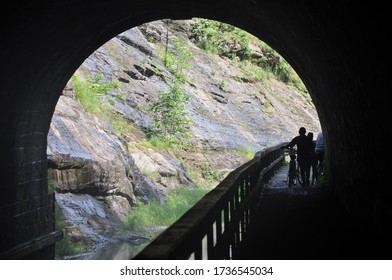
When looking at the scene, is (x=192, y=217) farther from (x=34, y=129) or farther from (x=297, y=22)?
(x=34, y=129)

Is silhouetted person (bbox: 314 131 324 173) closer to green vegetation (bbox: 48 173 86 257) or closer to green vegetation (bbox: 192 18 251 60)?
green vegetation (bbox: 48 173 86 257)

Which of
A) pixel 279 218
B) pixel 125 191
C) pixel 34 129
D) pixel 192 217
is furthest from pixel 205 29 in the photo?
pixel 192 217

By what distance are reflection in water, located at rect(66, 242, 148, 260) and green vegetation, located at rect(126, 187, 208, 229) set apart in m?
2.44

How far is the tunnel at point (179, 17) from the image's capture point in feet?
23.9

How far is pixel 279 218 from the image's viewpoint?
11453 mm

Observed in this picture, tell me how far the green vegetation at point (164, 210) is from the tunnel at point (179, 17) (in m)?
5.84

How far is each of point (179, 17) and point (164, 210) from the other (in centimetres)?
885

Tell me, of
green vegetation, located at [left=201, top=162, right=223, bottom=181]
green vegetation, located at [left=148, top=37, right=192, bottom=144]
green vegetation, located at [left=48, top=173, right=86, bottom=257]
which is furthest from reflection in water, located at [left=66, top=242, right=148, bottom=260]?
green vegetation, located at [left=201, top=162, right=223, bottom=181]

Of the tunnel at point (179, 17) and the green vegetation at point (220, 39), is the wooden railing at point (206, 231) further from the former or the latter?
the green vegetation at point (220, 39)

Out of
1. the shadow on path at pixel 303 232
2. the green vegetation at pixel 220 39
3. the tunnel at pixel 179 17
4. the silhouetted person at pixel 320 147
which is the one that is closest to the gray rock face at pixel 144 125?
the green vegetation at pixel 220 39

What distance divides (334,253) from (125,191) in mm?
14070

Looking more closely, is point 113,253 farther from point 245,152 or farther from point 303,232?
point 245,152

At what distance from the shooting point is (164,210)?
22891mm

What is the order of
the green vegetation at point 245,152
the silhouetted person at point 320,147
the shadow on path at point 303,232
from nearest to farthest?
1. the shadow on path at point 303,232
2. the silhouetted person at point 320,147
3. the green vegetation at point 245,152
